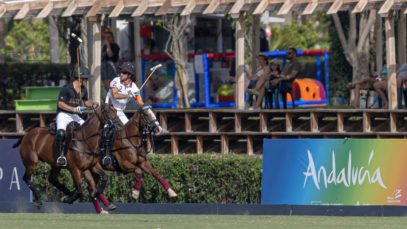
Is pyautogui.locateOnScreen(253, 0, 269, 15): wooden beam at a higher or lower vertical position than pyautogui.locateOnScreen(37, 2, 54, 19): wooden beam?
lower

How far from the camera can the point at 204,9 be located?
26281mm

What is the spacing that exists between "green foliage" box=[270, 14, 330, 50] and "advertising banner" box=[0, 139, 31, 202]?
25.9 meters

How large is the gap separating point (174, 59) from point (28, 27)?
2512cm

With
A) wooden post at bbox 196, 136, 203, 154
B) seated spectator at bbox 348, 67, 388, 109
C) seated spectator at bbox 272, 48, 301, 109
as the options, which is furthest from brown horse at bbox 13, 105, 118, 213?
seated spectator at bbox 348, 67, 388, 109

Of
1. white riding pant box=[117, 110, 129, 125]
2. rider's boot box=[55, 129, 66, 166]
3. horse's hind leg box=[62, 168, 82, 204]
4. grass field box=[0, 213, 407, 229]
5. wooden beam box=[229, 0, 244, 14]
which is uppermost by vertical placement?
wooden beam box=[229, 0, 244, 14]

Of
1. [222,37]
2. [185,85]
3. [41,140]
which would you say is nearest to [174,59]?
[185,85]

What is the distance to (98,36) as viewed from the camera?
88.0 ft

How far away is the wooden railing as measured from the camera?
23.9 m

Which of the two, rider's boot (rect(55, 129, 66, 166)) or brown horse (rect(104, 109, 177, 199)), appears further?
brown horse (rect(104, 109, 177, 199))

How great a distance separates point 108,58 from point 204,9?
9.66 ft

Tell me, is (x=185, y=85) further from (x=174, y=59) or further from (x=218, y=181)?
(x=218, y=181)

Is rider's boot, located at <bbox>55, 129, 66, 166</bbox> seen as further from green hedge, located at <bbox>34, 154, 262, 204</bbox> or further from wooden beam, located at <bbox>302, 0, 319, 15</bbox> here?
wooden beam, located at <bbox>302, 0, 319, 15</bbox>

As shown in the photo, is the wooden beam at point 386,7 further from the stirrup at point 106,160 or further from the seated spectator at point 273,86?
the stirrup at point 106,160

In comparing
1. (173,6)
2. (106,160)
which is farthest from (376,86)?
(106,160)
